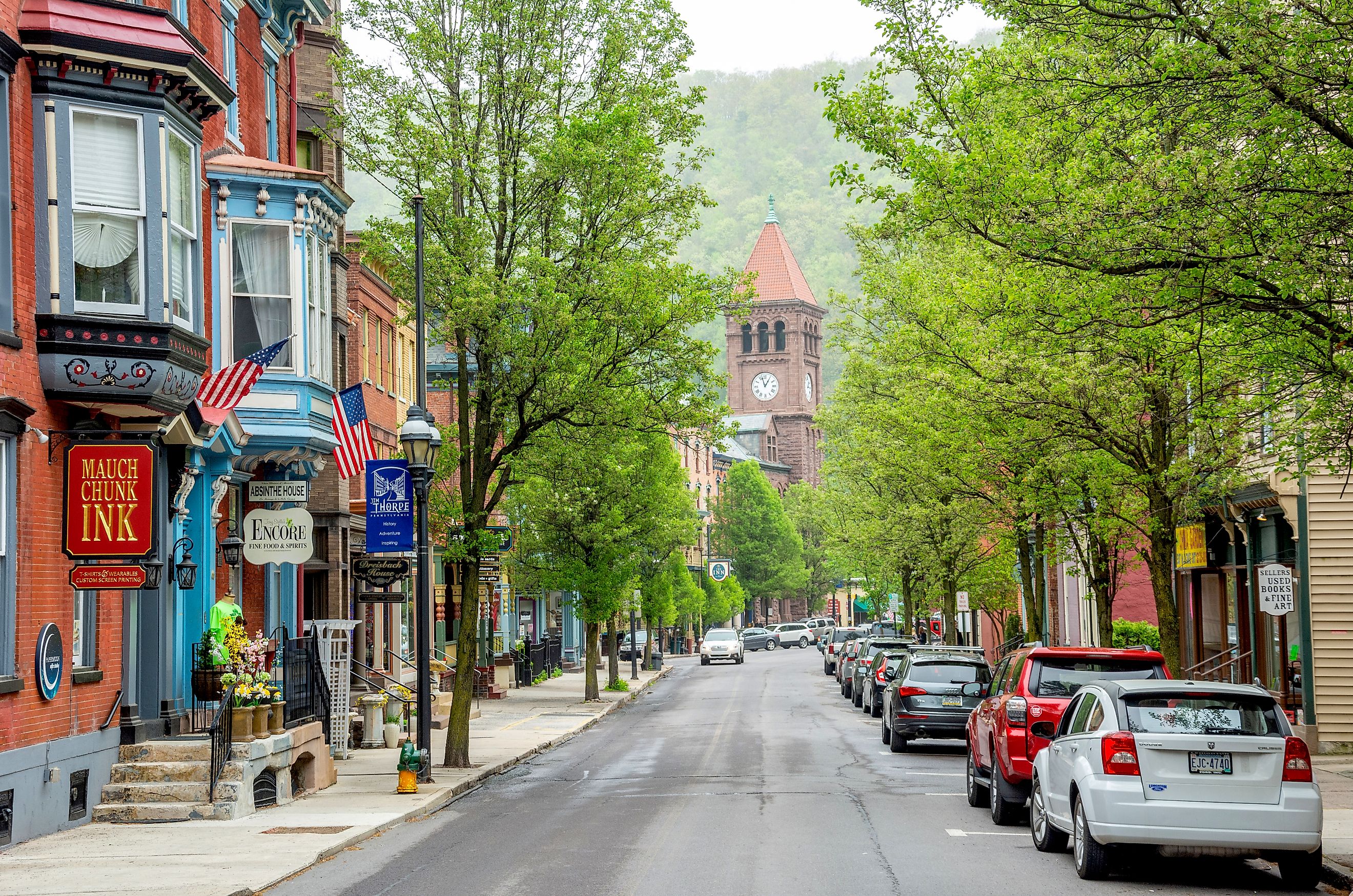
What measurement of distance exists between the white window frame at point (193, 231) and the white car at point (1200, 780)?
10.9 m

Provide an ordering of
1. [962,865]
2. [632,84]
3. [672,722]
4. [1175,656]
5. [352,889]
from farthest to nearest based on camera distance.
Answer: [672,722] < [632,84] < [1175,656] < [962,865] < [352,889]

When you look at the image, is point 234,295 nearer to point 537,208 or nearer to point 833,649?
point 537,208

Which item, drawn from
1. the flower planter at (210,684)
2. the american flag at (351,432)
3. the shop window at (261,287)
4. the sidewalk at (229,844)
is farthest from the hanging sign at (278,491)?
the flower planter at (210,684)

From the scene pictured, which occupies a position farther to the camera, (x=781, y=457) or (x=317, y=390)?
(x=781, y=457)

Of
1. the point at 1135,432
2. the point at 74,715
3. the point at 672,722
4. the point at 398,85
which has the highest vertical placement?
the point at 398,85

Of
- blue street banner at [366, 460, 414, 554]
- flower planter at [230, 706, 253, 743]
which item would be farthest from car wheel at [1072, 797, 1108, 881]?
blue street banner at [366, 460, 414, 554]

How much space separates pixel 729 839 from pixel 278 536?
923 centimetres

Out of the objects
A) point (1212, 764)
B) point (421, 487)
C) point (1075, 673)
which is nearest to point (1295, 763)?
point (1212, 764)

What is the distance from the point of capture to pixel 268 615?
75.7 ft

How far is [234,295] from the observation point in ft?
67.9

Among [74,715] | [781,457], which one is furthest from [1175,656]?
[781,457]

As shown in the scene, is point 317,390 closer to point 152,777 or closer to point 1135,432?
point 152,777

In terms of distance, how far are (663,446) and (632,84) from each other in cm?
2165

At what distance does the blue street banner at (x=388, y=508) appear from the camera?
67.8ft
